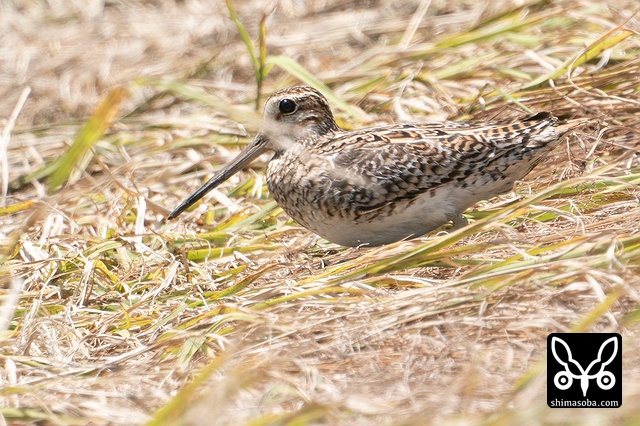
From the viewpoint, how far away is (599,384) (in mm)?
3441

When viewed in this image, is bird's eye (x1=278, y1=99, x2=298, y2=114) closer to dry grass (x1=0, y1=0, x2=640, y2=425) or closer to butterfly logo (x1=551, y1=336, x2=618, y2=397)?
dry grass (x1=0, y1=0, x2=640, y2=425)

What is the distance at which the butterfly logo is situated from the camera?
3424 millimetres

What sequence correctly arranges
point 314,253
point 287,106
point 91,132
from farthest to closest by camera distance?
1. point 287,106
2. point 314,253
3. point 91,132

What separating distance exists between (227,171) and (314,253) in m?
0.74

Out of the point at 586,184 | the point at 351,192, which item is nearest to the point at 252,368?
the point at 351,192

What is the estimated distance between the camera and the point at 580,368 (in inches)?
141

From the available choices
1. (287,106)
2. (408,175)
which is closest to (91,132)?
(408,175)

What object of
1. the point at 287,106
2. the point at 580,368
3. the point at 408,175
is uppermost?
the point at 287,106

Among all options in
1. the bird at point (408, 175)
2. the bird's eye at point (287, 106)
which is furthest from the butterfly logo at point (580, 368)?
the bird's eye at point (287, 106)

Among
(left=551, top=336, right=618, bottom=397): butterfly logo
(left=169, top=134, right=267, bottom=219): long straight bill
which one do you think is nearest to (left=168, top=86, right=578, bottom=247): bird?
(left=169, top=134, right=267, bottom=219): long straight bill

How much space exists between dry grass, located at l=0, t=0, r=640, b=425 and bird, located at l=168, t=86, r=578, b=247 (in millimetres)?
180

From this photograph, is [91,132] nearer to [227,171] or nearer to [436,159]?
[436,159]

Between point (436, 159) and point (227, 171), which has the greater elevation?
point (436, 159)

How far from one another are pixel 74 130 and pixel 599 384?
520 cm
